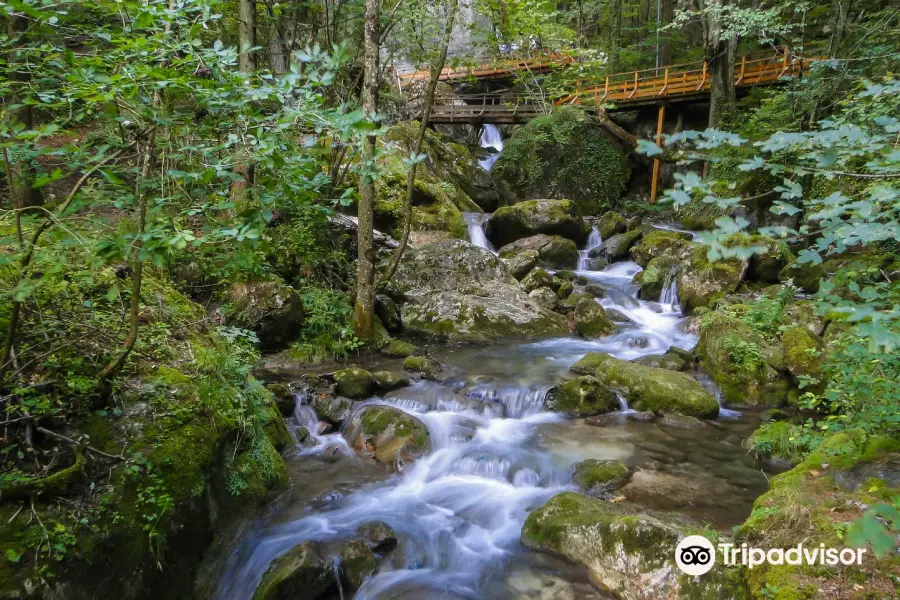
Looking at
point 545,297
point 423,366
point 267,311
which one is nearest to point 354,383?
point 423,366

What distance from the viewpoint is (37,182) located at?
2084 mm

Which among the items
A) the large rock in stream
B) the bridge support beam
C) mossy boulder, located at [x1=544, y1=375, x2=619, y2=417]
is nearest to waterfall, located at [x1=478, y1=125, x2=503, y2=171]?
the bridge support beam

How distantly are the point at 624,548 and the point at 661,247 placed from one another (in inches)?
443

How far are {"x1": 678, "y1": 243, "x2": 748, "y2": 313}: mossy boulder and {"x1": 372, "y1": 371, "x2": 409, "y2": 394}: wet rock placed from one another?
7.18m

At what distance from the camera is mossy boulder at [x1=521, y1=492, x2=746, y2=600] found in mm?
3498

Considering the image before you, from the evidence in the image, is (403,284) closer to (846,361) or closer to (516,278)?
(516,278)

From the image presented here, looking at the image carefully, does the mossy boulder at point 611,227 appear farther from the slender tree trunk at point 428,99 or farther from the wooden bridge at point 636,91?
the slender tree trunk at point 428,99

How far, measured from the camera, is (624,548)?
3.95m

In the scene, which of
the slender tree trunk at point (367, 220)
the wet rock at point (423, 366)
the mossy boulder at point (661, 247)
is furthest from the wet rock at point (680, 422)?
the mossy boulder at point (661, 247)

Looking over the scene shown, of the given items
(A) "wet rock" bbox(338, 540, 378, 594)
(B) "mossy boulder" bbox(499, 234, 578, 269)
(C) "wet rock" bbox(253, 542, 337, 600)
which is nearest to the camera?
(C) "wet rock" bbox(253, 542, 337, 600)

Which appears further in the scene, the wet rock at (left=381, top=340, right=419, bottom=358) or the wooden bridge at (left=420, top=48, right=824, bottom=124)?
the wooden bridge at (left=420, top=48, right=824, bottom=124)

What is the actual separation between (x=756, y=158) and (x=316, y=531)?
15.6 feet

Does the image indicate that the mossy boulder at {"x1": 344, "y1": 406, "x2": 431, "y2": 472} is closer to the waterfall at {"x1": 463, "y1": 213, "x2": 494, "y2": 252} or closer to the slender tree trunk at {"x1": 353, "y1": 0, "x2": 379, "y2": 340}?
the slender tree trunk at {"x1": 353, "y1": 0, "x2": 379, "y2": 340}

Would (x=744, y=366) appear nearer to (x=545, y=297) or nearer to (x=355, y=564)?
Result: (x=545, y=297)
